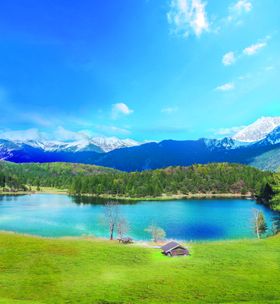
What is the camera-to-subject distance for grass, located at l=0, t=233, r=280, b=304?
44062 millimetres

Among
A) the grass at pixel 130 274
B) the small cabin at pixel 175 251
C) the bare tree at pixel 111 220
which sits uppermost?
the bare tree at pixel 111 220

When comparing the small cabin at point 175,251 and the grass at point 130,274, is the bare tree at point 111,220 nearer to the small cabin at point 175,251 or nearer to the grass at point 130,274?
the grass at point 130,274

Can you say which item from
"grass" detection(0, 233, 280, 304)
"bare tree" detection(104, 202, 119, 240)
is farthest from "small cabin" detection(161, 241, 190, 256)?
"bare tree" detection(104, 202, 119, 240)

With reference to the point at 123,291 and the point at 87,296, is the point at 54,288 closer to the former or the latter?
the point at 87,296

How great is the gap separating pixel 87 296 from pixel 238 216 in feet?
416

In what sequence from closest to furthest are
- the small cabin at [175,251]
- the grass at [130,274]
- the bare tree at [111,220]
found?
1. the grass at [130,274]
2. the small cabin at [175,251]
3. the bare tree at [111,220]

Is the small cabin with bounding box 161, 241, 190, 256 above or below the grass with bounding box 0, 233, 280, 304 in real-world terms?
above

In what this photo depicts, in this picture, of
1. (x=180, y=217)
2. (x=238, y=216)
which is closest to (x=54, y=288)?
(x=180, y=217)

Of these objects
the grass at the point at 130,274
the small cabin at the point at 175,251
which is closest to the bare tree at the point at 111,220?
the grass at the point at 130,274

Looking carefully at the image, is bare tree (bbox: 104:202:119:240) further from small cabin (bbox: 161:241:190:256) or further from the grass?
small cabin (bbox: 161:241:190:256)

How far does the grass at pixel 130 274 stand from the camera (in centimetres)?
4406

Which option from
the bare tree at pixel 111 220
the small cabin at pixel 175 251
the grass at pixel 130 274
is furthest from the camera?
the bare tree at pixel 111 220

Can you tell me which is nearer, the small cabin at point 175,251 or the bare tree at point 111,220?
the small cabin at point 175,251

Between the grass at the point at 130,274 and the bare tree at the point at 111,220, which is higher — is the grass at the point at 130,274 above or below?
below
